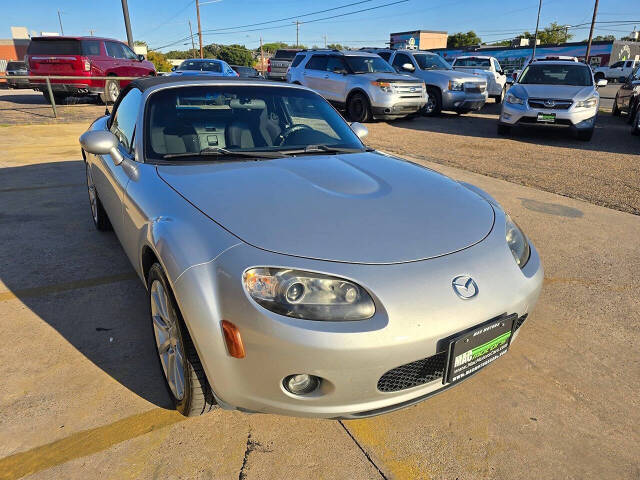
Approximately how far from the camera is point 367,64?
12219 mm

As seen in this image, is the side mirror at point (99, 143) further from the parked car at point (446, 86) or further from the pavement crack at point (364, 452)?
the parked car at point (446, 86)

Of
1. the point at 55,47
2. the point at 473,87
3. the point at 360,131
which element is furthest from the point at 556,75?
the point at 55,47

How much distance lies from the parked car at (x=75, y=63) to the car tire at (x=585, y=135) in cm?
1256

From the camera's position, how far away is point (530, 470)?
191 cm

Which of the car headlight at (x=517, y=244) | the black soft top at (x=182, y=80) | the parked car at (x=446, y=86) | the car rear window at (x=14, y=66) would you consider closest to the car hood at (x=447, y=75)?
the parked car at (x=446, y=86)

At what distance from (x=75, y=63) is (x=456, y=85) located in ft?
37.1

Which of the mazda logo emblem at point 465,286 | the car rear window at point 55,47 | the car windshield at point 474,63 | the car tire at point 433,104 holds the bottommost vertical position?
the car tire at point 433,104

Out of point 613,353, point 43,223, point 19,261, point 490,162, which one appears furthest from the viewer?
point 490,162

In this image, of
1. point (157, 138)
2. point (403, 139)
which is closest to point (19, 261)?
point (157, 138)

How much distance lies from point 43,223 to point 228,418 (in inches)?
143

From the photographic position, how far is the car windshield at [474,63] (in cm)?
1763

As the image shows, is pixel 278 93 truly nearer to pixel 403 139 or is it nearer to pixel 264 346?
pixel 264 346

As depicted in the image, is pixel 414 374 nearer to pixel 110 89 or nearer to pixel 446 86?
pixel 446 86

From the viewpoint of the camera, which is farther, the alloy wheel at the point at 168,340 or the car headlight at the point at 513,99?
the car headlight at the point at 513,99
